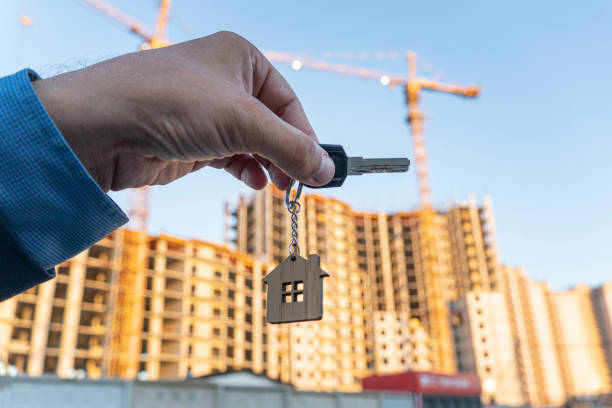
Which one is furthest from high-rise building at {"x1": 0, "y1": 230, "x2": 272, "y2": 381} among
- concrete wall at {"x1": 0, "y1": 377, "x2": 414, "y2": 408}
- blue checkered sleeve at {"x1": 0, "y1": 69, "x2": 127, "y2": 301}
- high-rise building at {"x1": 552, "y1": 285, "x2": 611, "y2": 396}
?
high-rise building at {"x1": 552, "y1": 285, "x2": 611, "y2": 396}

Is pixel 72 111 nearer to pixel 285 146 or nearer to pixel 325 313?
pixel 285 146

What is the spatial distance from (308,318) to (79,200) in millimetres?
952

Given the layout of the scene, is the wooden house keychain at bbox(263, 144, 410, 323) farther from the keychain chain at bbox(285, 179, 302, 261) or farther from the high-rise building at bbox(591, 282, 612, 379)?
the high-rise building at bbox(591, 282, 612, 379)

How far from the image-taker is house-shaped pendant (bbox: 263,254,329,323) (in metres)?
1.87

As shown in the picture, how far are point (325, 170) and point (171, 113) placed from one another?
65cm

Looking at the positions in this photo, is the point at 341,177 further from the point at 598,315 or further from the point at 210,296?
the point at 598,315

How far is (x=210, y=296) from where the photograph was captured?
224 feet

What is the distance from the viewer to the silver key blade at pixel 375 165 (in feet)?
6.54

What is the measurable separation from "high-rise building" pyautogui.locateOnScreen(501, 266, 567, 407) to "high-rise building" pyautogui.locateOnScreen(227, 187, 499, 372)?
1655cm

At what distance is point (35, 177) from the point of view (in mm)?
1042

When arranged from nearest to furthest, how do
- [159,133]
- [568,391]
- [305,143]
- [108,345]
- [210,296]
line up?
[159,133] → [305,143] → [108,345] → [210,296] → [568,391]

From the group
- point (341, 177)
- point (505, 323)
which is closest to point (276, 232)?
point (505, 323)

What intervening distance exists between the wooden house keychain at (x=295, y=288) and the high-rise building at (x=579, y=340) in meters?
153

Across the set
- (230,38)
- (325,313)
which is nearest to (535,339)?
(325,313)
